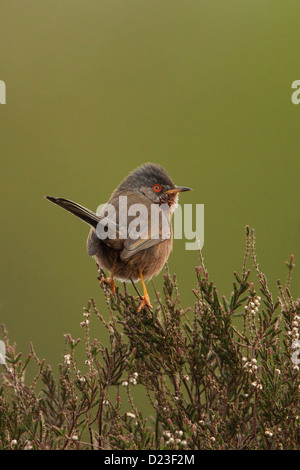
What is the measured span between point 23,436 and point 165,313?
0.84 m

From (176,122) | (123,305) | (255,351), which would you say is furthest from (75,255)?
(255,351)

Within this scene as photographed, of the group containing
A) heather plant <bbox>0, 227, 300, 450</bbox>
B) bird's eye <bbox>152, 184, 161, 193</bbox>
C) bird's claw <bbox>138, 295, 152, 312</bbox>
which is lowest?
heather plant <bbox>0, 227, 300, 450</bbox>

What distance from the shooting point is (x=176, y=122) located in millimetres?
8156

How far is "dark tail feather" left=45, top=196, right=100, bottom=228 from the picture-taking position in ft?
9.57

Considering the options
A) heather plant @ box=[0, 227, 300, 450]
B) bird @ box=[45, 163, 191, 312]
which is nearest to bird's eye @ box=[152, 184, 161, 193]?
bird @ box=[45, 163, 191, 312]

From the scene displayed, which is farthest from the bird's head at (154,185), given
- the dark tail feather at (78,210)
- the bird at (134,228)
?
the dark tail feather at (78,210)

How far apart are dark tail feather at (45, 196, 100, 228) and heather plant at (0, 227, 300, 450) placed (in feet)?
1.40

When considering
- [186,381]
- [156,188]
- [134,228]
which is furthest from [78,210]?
[156,188]

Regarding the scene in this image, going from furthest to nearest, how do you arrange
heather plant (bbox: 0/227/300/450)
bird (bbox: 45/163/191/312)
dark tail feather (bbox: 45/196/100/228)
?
bird (bbox: 45/163/191/312), dark tail feather (bbox: 45/196/100/228), heather plant (bbox: 0/227/300/450)

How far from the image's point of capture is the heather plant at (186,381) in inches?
94.5

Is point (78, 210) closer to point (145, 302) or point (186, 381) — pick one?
point (145, 302)

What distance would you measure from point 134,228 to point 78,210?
48cm

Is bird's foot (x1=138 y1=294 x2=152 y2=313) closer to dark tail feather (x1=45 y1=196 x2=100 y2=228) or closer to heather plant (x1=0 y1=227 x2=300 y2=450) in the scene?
heather plant (x1=0 y1=227 x2=300 y2=450)
